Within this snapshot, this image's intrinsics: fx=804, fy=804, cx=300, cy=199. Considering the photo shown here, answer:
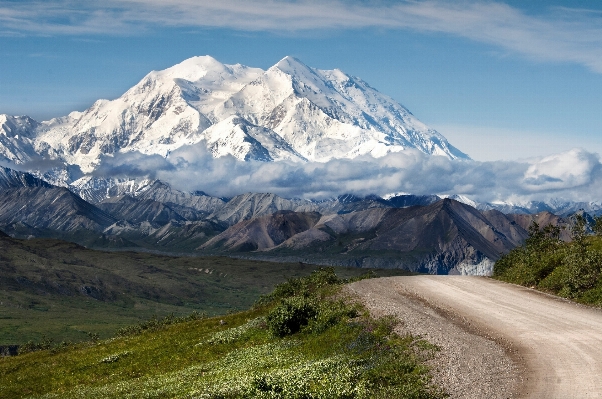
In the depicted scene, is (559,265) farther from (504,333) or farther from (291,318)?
(291,318)

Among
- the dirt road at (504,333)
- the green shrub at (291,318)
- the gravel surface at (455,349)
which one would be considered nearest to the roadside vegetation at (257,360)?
the green shrub at (291,318)

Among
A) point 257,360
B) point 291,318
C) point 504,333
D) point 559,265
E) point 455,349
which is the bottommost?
point 257,360

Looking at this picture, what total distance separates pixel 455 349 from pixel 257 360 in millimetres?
11138

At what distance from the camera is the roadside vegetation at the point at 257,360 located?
103 ft

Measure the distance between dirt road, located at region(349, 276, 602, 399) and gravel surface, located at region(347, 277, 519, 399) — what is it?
0.04 metres

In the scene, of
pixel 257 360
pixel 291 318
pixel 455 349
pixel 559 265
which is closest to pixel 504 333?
pixel 455 349

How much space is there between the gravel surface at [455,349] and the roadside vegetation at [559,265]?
31.4 ft

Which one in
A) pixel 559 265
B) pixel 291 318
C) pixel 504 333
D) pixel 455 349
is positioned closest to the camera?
pixel 455 349

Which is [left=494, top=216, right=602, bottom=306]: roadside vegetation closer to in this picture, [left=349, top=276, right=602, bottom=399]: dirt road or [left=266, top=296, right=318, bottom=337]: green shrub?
[left=349, top=276, right=602, bottom=399]: dirt road

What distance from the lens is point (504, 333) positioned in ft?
125

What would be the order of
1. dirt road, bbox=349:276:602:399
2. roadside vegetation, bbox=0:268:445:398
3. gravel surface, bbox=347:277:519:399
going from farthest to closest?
roadside vegetation, bbox=0:268:445:398 → gravel surface, bbox=347:277:519:399 → dirt road, bbox=349:276:602:399

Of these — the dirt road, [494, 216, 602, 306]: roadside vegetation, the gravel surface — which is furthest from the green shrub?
[494, 216, 602, 306]: roadside vegetation

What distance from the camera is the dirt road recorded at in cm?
2861

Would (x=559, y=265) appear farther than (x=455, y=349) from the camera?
Yes
